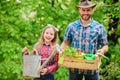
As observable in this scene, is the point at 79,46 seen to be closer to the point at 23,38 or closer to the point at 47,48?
the point at 47,48

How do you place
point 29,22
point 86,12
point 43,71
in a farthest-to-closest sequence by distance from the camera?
point 29,22 < point 43,71 < point 86,12

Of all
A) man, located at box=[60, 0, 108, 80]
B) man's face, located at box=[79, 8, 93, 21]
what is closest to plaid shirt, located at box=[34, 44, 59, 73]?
man, located at box=[60, 0, 108, 80]

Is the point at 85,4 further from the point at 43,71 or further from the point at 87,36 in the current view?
the point at 43,71

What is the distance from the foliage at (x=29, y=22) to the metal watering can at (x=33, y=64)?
2.73 meters

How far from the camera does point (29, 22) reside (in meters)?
7.53

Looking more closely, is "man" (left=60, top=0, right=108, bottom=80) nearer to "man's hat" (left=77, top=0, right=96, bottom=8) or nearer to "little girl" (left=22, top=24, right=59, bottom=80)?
"man's hat" (left=77, top=0, right=96, bottom=8)

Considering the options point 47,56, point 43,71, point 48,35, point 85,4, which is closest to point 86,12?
point 85,4

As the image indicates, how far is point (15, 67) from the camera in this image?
7.28 meters

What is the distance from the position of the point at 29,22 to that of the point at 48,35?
289 cm

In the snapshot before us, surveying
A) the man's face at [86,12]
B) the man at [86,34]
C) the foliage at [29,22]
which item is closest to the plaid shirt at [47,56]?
the man at [86,34]

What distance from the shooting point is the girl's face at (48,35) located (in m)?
4.69

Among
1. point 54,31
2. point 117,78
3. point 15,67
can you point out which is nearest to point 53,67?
point 54,31

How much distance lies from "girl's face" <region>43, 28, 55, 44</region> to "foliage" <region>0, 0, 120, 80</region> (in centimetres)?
258

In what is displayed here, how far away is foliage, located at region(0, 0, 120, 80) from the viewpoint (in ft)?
24.1
